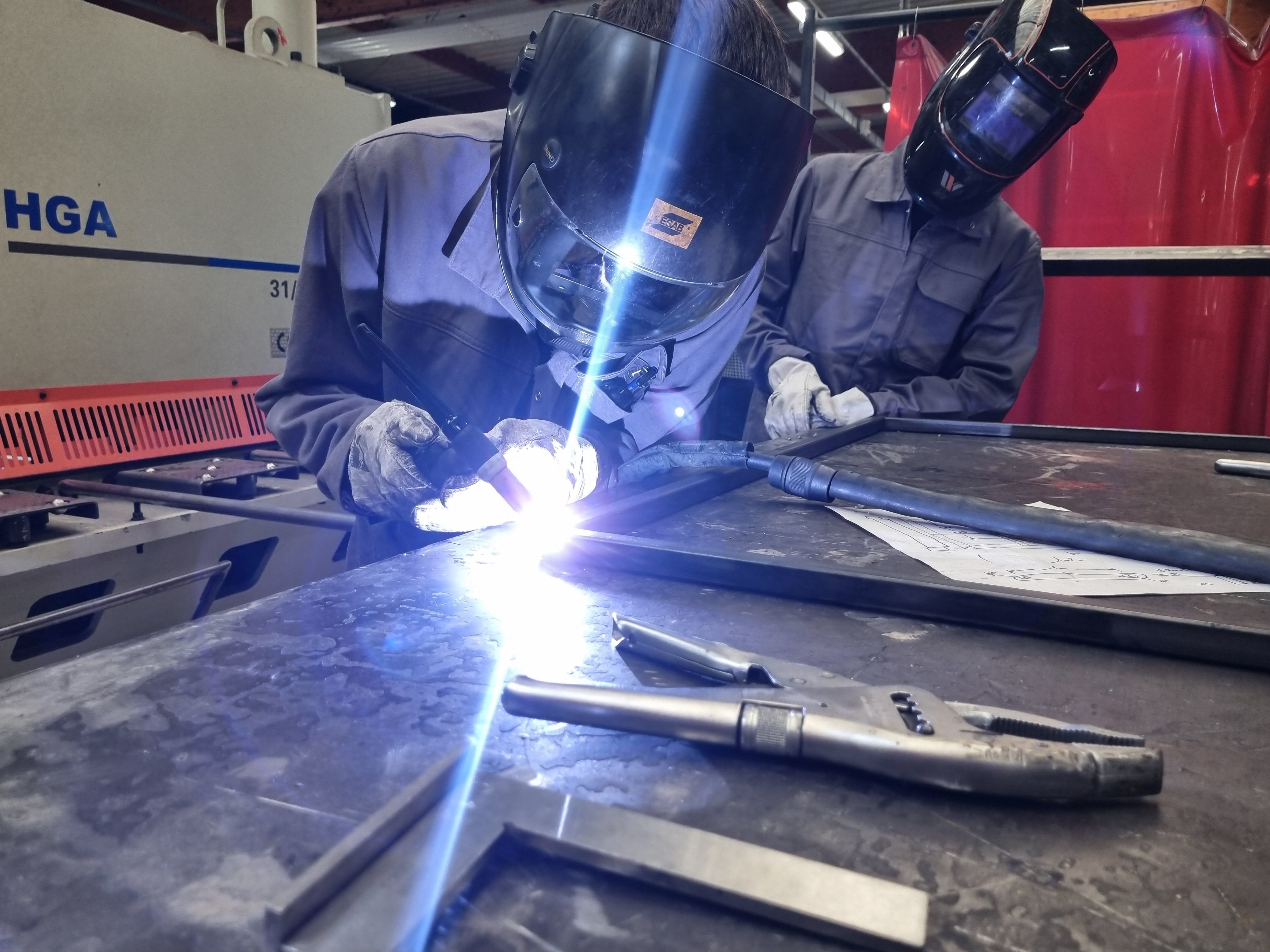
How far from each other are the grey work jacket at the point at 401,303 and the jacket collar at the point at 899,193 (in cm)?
119

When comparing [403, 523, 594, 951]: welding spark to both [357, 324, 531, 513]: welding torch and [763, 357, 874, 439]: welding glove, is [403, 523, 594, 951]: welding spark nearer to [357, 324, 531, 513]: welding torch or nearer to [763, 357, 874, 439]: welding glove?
[357, 324, 531, 513]: welding torch

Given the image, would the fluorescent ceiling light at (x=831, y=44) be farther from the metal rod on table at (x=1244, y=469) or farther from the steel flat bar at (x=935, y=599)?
the steel flat bar at (x=935, y=599)

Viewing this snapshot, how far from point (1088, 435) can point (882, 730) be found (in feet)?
5.21

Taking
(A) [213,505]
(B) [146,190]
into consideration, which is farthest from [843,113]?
(A) [213,505]

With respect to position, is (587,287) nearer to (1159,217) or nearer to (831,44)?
(1159,217)

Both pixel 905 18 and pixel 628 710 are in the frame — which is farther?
pixel 905 18

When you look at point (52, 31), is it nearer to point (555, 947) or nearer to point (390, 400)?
point (390, 400)

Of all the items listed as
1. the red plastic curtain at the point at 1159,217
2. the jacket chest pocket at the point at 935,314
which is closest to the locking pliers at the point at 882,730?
the jacket chest pocket at the point at 935,314

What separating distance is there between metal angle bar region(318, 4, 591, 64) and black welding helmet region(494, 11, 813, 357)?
4837 mm

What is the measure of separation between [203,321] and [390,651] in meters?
1.64

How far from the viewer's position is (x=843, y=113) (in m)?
9.00

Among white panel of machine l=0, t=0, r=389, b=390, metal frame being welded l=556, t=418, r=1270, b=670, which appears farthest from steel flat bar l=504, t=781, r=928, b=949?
white panel of machine l=0, t=0, r=389, b=390

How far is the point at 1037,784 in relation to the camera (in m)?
0.41

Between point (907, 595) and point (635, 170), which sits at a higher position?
point (635, 170)
